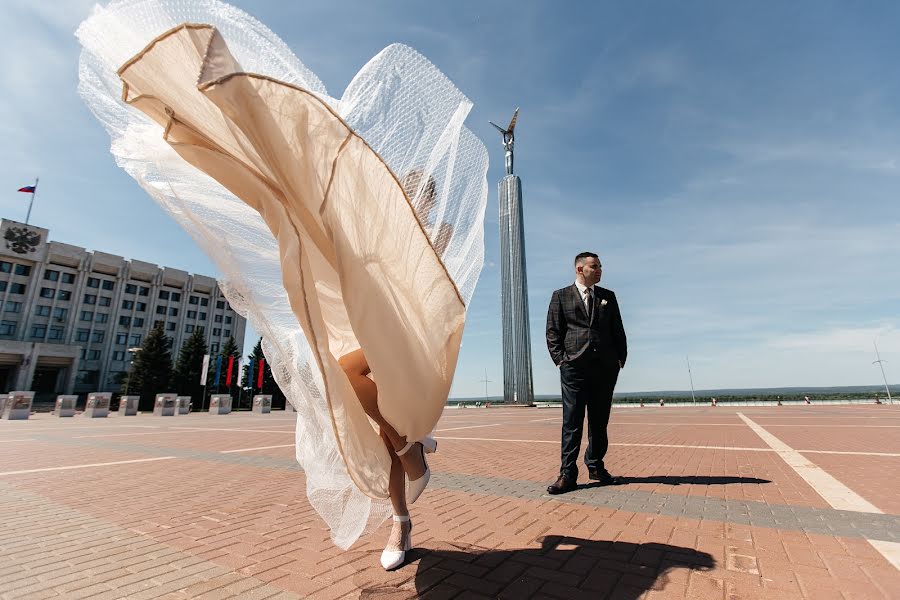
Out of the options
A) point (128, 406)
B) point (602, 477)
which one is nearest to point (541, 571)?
point (602, 477)

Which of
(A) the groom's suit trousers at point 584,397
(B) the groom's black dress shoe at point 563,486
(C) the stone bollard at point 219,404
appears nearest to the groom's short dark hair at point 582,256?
(A) the groom's suit trousers at point 584,397

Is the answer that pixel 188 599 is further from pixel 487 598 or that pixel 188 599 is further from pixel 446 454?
pixel 446 454

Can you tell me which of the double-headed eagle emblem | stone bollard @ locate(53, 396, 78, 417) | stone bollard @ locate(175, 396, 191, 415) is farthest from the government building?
stone bollard @ locate(53, 396, 78, 417)

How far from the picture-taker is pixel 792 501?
330cm

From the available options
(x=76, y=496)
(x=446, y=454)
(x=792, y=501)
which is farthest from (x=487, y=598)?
(x=446, y=454)

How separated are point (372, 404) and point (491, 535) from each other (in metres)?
1.35

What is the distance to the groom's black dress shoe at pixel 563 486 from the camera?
3.70 m

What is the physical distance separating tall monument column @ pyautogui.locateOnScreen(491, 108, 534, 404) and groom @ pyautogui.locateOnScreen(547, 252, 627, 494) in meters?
39.3

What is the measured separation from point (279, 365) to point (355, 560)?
4.04 ft

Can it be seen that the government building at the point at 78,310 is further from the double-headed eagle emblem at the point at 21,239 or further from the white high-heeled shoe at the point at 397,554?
the white high-heeled shoe at the point at 397,554

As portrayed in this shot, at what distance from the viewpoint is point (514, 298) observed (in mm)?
44562

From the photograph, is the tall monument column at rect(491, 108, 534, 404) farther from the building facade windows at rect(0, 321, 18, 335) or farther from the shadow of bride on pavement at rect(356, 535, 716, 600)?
the building facade windows at rect(0, 321, 18, 335)
